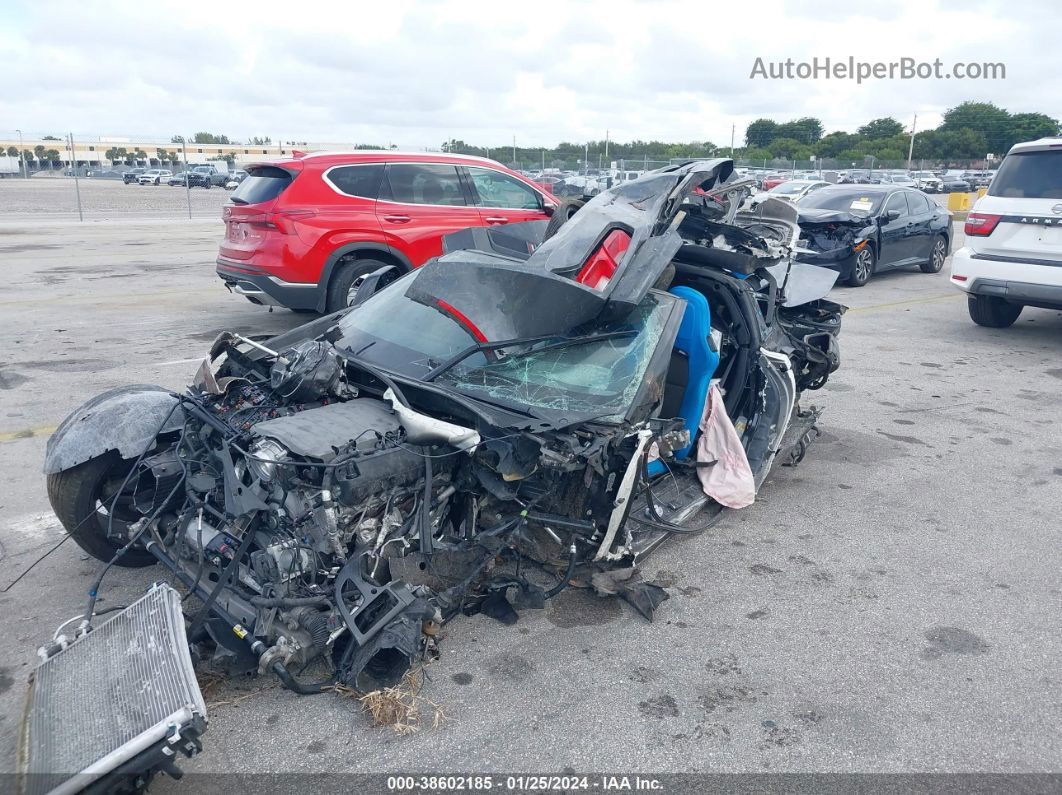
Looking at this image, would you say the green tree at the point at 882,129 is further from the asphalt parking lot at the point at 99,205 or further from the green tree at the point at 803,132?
the asphalt parking lot at the point at 99,205

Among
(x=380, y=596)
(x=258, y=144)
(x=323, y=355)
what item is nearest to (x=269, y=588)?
(x=380, y=596)

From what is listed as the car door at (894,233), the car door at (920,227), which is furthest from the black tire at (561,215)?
the car door at (920,227)

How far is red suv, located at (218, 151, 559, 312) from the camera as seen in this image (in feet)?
28.5

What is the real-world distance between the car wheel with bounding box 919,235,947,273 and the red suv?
943 cm

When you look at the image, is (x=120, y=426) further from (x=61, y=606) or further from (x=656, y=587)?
(x=656, y=587)

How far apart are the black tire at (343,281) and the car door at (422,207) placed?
1.46ft

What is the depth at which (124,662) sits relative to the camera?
2.81 metres

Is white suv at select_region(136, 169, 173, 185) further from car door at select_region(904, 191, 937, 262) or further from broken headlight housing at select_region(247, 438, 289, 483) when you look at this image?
broken headlight housing at select_region(247, 438, 289, 483)

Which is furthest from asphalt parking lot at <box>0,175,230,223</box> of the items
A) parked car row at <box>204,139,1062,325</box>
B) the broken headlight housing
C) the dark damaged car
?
the broken headlight housing

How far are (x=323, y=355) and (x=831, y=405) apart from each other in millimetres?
4941

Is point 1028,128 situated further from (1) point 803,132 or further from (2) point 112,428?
(2) point 112,428

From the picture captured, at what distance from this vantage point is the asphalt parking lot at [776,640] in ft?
9.71

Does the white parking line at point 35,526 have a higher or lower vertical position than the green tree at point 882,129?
lower

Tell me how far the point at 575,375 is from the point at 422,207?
20.4ft
